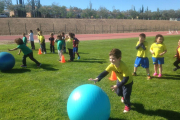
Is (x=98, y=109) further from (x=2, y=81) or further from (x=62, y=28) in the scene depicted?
(x=62, y=28)

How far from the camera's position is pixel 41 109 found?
447 cm

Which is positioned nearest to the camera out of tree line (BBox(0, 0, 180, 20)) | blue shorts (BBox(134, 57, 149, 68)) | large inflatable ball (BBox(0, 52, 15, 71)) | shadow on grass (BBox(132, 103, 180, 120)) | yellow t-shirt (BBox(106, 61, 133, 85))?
yellow t-shirt (BBox(106, 61, 133, 85))

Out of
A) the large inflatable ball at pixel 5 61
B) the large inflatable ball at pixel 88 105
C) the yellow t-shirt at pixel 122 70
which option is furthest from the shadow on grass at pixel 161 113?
the large inflatable ball at pixel 5 61

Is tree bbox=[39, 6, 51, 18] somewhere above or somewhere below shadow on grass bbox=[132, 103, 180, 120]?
above

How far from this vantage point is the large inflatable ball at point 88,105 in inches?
126

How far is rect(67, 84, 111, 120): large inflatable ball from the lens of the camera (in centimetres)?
320

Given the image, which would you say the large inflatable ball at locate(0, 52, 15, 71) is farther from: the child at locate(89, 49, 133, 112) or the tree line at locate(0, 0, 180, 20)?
the tree line at locate(0, 0, 180, 20)

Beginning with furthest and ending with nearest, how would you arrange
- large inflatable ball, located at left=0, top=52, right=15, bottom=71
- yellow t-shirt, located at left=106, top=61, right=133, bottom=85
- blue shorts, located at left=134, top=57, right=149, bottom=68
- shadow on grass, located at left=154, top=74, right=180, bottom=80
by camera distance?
large inflatable ball, located at left=0, top=52, right=15, bottom=71
shadow on grass, located at left=154, top=74, right=180, bottom=80
blue shorts, located at left=134, top=57, right=149, bottom=68
yellow t-shirt, located at left=106, top=61, right=133, bottom=85

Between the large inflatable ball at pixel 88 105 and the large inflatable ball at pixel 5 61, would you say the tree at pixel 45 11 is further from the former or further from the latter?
the large inflatable ball at pixel 88 105

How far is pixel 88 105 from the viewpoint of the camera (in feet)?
10.5

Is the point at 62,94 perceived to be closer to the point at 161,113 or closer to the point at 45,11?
the point at 161,113

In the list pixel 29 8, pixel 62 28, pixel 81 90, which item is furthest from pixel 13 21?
pixel 81 90

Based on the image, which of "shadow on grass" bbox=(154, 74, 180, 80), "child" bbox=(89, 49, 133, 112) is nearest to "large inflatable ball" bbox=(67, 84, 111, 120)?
"child" bbox=(89, 49, 133, 112)

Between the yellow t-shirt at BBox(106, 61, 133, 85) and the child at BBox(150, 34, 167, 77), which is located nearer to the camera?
the yellow t-shirt at BBox(106, 61, 133, 85)
